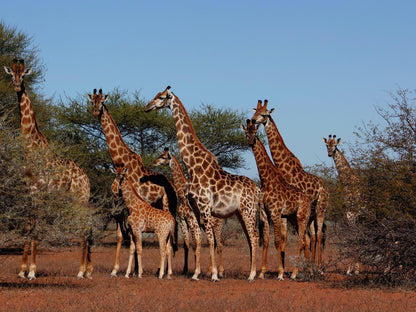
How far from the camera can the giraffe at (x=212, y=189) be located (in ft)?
41.0

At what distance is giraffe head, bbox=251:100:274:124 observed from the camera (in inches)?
562

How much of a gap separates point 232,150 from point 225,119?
1.64m

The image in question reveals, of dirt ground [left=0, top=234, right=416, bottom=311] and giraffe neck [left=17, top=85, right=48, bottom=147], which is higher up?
giraffe neck [left=17, top=85, right=48, bottom=147]

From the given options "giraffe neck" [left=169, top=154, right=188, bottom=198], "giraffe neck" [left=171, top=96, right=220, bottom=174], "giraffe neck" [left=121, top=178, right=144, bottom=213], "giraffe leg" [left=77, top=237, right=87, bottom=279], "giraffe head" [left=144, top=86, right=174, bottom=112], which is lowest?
"giraffe leg" [left=77, top=237, right=87, bottom=279]

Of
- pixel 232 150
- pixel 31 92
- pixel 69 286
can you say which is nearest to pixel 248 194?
pixel 69 286

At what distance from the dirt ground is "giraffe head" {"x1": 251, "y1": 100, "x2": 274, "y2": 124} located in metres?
3.84

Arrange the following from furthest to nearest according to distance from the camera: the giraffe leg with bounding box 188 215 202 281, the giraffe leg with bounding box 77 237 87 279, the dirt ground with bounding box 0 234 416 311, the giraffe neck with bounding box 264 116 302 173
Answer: the giraffe neck with bounding box 264 116 302 173
the giraffe leg with bounding box 188 215 202 281
the giraffe leg with bounding box 77 237 87 279
the dirt ground with bounding box 0 234 416 311

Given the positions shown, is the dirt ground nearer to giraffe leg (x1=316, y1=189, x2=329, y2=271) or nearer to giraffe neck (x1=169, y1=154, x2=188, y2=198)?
giraffe leg (x1=316, y1=189, x2=329, y2=271)

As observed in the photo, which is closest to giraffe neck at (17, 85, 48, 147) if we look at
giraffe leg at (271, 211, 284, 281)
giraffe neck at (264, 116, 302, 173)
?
giraffe leg at (271, 211, 284, 281)

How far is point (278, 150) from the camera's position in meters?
14.7

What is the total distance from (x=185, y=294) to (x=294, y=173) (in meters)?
5.30

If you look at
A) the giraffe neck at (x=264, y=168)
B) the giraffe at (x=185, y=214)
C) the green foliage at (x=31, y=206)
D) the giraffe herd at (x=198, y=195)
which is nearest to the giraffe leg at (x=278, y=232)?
the giraffe herd at (x=198, y=195)

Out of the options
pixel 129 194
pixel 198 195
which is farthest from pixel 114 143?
pixel 198 195

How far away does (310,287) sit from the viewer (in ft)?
38.2
